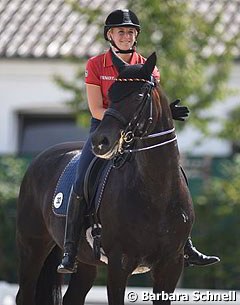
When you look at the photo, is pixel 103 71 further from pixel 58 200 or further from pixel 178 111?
pixel 58 200

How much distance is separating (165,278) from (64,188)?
4.63 feet

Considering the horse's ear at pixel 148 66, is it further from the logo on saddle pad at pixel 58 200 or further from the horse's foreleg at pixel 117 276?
the logo on saddle pad at pixel 58 200

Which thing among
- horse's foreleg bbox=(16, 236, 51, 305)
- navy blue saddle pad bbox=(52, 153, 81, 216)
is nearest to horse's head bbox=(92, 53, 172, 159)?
navy blue saddle pad bbox=(52, 153, 81, 216)

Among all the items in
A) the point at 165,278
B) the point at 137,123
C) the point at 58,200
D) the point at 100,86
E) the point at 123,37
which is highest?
the point at 123,37

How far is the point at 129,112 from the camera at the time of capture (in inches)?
Result: 306

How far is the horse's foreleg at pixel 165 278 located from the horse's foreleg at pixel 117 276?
248mm

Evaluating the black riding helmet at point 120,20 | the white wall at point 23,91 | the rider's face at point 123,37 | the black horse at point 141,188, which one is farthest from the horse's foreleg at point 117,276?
the white wall at point 23,91

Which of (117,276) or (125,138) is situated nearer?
(125,138)

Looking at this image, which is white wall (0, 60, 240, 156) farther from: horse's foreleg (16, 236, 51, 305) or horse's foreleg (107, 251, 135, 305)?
horse's foreleg (107, 251, 135, 305)

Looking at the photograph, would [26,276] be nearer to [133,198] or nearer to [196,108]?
[133,198]

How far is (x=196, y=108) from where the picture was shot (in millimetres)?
16391

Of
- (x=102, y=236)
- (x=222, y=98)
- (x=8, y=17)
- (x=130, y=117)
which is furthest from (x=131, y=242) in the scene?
(x=8, y=17)

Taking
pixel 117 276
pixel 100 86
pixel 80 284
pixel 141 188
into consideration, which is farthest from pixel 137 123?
pixel 80 284

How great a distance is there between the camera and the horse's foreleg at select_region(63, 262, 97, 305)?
978 cm
